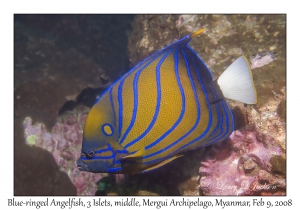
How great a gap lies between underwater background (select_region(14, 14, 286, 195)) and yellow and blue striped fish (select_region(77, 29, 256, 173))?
0.71 meters

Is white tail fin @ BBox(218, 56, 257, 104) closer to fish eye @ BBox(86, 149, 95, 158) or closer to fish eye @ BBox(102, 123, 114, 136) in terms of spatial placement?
fish eye @ BBox(102, 123, 114, 136)

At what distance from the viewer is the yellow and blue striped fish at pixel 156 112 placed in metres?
1.78

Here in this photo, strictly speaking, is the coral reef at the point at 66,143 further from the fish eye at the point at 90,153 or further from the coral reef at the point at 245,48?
the fish eye at the point at 90,153

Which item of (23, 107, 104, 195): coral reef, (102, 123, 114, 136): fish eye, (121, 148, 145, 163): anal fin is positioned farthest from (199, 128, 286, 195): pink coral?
(23, 107, 104, 195): coral reef

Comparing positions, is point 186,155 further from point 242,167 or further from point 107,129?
point 107,129

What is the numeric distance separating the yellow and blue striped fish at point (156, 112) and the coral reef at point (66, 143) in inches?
90.8

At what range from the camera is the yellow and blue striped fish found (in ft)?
5.85

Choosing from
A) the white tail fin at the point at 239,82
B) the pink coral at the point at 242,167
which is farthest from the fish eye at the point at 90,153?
the pink coral at the point at 242,167

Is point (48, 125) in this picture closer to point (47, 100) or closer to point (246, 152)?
point (47, 100)

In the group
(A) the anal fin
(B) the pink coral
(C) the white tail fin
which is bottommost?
(B) the pink coral

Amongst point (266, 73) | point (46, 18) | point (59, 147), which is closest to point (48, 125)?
point (59, 147)

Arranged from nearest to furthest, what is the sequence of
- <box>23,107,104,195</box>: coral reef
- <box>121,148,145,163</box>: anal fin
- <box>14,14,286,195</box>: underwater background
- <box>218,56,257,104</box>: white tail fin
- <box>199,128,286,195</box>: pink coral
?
<box>121,148,145,163</box>: anal fin → <box>218,56,257,104</box>: white tail fin → <box>199,128,286,195</box>: pink coral → <box>14,14,286,195</box>: underwater background → <box>23,107,104,195</box>: coral reef

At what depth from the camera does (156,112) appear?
5.84ft
